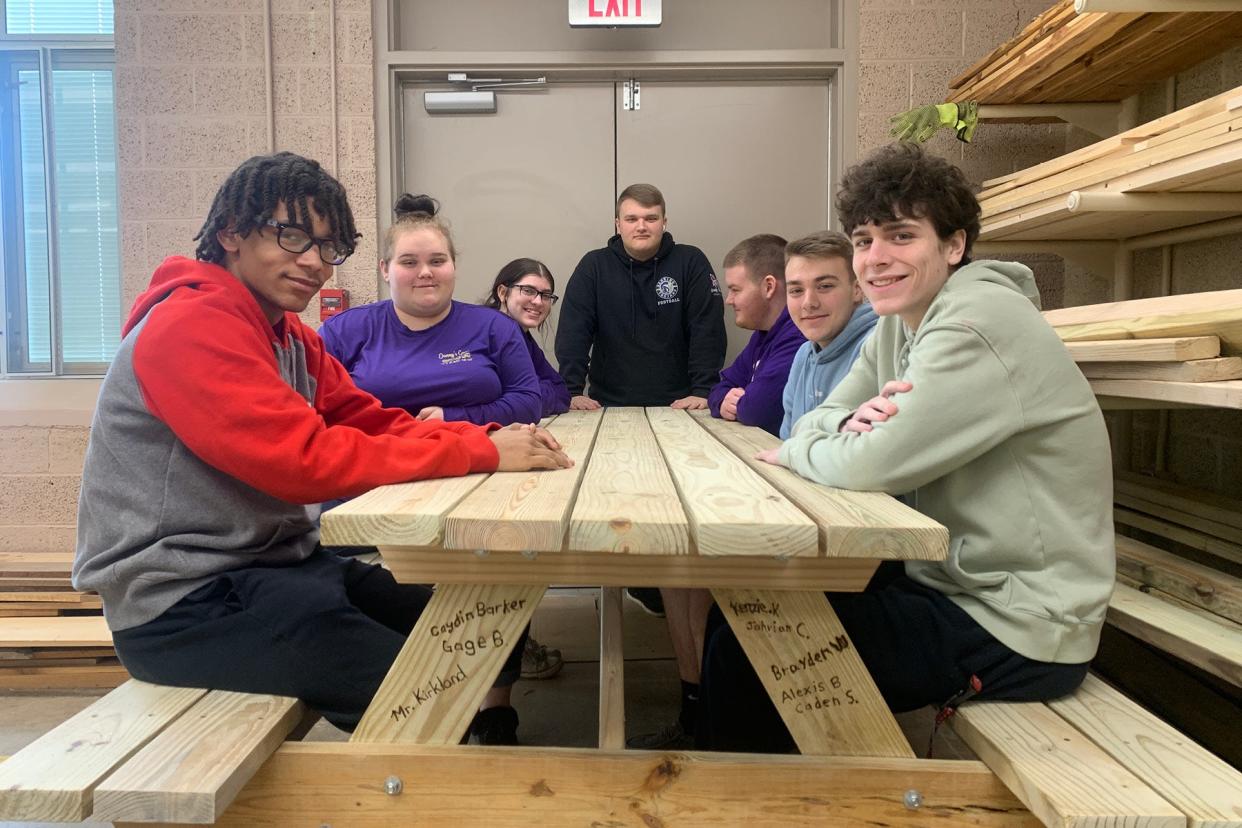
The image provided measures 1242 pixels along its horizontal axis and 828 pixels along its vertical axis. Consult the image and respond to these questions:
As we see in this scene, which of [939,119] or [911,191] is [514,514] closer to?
[911,191]

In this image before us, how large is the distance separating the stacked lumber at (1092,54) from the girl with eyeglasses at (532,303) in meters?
2.00

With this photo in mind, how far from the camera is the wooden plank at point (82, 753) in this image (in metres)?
1.05

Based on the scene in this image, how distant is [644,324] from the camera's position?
4.04m

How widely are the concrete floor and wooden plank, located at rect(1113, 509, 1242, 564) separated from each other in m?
0.90

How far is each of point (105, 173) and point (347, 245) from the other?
3308mm

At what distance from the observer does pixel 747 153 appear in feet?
14.0

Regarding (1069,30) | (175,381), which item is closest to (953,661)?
(175,381)

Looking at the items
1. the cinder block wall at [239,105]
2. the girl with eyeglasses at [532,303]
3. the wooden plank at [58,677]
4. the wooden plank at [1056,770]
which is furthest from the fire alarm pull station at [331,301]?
the wooden plank at [1056,770]

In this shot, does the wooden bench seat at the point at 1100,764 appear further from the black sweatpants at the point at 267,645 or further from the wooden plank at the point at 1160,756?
the black sweatpants at the point at 267,645

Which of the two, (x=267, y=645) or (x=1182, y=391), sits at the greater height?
(x=1182, y=391)

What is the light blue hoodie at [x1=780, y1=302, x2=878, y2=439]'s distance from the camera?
2.30 meters

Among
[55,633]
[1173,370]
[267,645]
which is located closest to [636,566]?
[267,645]

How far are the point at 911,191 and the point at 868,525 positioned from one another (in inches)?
28.9

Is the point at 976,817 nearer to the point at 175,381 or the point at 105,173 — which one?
the point at 175,381
